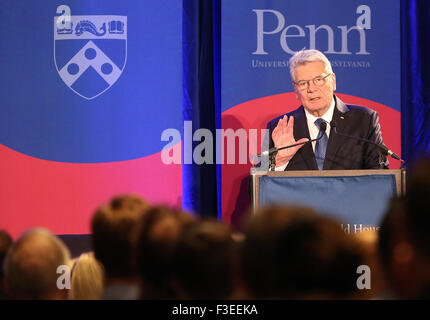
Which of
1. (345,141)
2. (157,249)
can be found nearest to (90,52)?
(345,141)

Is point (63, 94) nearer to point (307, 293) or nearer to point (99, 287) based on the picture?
point (99, 287)

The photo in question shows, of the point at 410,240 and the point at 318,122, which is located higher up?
the point at 318,122

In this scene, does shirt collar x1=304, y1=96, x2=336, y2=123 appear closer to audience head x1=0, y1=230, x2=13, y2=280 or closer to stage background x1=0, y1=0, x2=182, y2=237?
stage background x1=0, y1=0, x2=182, y2=237

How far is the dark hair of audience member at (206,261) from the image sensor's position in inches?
30.4

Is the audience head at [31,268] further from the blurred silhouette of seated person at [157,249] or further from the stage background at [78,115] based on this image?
the stage background at [78,115]

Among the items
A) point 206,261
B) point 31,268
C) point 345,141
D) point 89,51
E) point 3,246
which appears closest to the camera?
point 206,261

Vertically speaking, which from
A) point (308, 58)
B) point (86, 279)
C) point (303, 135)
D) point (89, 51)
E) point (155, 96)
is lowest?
point (86, 279)

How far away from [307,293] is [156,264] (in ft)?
0.93

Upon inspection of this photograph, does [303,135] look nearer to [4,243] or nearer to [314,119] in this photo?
[314,119]

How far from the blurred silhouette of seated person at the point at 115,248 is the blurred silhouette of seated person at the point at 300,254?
0.34 meters

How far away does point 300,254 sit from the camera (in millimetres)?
665

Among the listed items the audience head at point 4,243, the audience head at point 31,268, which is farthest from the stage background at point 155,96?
the audience head at point 31,268

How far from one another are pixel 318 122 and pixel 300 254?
333cm

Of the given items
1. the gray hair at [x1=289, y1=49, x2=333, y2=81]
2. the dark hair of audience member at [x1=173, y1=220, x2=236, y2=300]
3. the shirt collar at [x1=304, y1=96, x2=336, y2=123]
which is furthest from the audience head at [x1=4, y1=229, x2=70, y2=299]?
the gray hair at [x1=289, y1=49, x2=333, y2=81]
